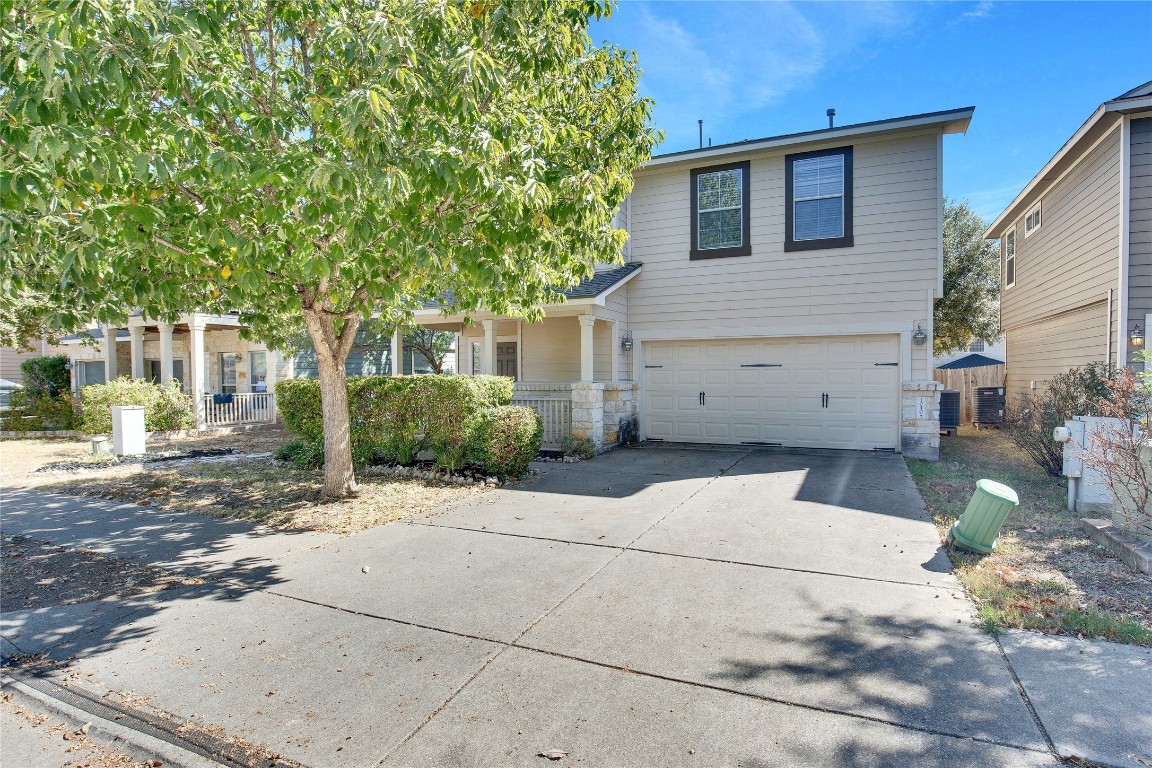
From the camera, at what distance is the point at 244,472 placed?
937 cm

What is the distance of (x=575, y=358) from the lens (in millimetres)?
13352

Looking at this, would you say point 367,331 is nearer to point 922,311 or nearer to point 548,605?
point 922,311

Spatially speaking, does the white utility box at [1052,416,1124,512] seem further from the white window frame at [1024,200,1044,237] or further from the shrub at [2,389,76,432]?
the shrub at [2,389,76,432]

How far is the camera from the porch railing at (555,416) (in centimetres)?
1124

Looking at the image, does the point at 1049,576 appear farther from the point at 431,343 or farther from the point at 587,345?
the point at 431,343

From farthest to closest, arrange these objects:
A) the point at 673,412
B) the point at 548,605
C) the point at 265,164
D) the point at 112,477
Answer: the point at 673,412
the point at 112,477
the point at 265,164
the point at 548,605

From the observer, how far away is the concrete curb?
266 cm

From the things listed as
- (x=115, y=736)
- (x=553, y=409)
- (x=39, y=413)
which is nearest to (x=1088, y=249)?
(x=553, y=409)

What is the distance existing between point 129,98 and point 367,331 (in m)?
13.8

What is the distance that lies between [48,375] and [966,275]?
27.3 m

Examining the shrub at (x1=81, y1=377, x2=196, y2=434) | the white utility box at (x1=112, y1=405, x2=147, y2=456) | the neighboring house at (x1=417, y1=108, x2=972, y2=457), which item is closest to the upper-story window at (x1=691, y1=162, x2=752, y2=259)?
the neighboring house at (x1=417, y1=108, x2=972, y2=457)

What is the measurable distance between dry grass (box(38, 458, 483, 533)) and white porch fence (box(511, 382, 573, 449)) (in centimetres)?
329

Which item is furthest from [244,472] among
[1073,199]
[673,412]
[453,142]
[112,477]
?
[1073,199]

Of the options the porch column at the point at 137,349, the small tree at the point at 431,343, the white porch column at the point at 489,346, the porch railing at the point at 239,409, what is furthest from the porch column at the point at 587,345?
the porch column at the point at 137,349
